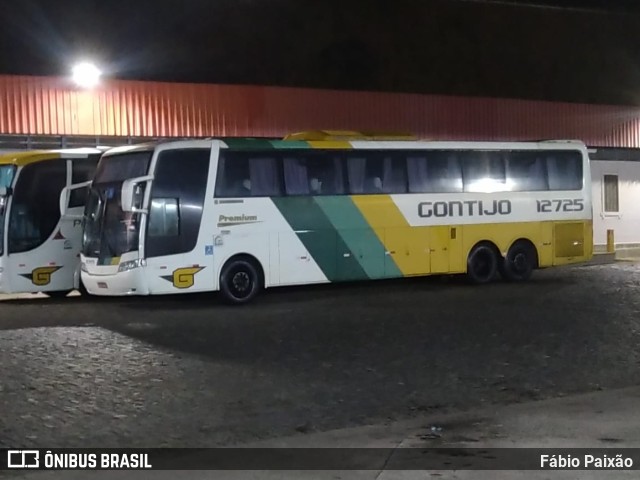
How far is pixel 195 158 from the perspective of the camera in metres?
17.5

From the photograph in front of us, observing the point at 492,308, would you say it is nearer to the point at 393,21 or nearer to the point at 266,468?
the point at 266,468

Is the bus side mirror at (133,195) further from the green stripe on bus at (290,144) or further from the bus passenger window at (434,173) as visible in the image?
the bus passenger window at (434,173)

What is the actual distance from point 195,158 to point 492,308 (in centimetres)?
607

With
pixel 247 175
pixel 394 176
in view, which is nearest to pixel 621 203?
pixel 394 176

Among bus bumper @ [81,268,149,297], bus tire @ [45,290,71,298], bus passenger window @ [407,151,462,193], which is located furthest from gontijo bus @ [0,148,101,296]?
bus passenger window @ [407,151,462,193]

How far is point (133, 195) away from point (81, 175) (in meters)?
3.24

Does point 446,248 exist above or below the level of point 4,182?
below

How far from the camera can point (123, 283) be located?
16875 mm

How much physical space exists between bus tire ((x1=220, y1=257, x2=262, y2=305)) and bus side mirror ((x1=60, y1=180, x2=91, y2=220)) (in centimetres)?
367

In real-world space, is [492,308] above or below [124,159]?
below

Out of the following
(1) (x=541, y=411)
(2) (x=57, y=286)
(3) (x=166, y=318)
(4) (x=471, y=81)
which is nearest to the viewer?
(1) (x=541, y=411)

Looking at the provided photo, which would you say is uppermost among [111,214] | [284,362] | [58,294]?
[111,214]

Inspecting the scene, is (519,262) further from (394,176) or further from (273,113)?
(273,113)

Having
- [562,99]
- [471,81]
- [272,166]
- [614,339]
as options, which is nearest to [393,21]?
[471,81]
